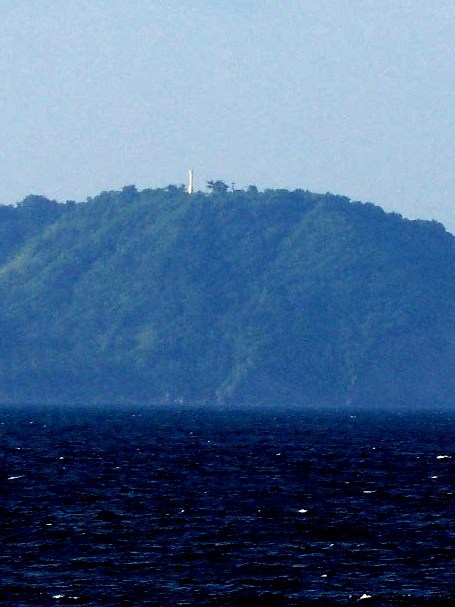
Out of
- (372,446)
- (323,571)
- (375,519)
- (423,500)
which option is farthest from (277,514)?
(372,446)

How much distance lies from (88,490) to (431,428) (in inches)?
3784

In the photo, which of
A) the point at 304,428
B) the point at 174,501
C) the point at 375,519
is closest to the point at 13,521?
the point at 174,501

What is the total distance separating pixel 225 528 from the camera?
51.0 metres

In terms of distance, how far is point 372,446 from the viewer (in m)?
110

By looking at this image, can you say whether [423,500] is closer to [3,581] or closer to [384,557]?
[384,557]

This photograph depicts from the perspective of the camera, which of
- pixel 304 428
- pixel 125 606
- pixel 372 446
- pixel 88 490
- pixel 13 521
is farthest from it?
pixel 304 428

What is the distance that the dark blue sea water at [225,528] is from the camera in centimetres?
3853

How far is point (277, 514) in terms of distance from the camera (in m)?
55.9

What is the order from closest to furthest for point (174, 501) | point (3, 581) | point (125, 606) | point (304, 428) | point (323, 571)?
point (125, 606) → point (3, 581) → point (323, 571) → point (174, 501) → point (304, 428)

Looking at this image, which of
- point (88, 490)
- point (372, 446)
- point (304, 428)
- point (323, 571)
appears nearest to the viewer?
point (323, 571)

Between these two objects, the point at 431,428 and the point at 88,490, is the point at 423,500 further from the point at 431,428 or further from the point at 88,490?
the point at 431,428

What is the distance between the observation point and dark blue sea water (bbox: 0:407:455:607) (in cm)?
3853

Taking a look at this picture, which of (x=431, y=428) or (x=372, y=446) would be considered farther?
(x=431, y=428)

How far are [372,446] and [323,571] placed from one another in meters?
68.3
